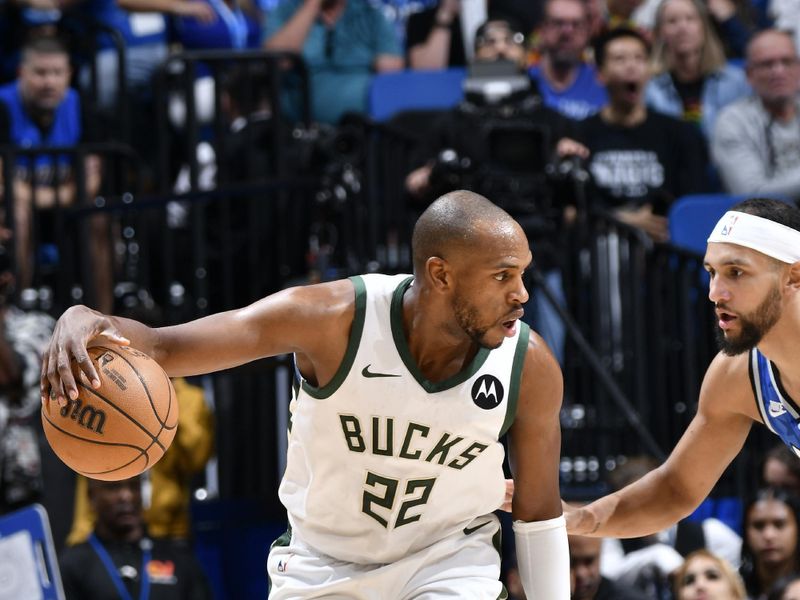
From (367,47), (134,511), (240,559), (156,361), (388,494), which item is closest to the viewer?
(156,361)

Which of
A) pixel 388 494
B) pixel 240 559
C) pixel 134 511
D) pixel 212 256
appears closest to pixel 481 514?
pixel 388 494

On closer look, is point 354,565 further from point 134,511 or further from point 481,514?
point 134,511

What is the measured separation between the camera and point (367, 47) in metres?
10.5

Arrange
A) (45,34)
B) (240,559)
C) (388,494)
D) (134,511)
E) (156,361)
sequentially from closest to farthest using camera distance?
(156,361) < (388,494) < (134,511) < (240,559) < (45,34)

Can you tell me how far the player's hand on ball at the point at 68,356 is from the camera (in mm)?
4020

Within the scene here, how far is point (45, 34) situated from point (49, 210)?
1463 millimetres

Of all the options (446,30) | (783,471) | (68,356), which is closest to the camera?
(68,356)

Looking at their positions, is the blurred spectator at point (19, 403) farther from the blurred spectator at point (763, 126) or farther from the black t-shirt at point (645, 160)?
the blurred spectator at point (763, 126)

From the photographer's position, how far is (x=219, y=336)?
439cm

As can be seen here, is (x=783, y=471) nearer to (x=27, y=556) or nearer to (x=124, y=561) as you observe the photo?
(x=124, y=561)

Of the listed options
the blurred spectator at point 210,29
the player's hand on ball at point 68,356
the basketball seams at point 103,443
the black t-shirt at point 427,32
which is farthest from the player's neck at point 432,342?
the black t-shirt at point 427,32

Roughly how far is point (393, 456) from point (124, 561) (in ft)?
11.2

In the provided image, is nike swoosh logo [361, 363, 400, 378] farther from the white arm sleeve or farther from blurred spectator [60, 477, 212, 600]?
blurred spectator [60, 477, 212, 600]

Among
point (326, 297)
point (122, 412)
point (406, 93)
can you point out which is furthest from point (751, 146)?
point (122, 412)
